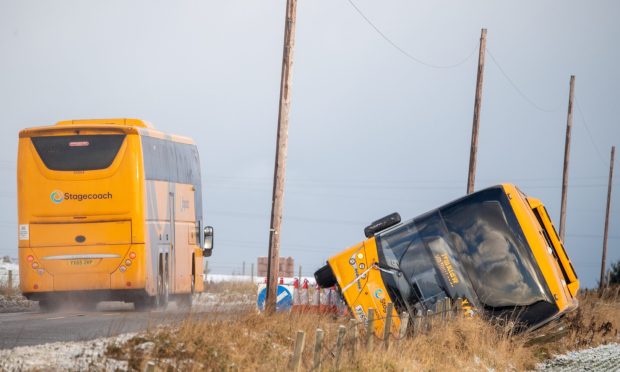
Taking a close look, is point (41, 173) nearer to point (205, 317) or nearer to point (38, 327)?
point (38, 327)

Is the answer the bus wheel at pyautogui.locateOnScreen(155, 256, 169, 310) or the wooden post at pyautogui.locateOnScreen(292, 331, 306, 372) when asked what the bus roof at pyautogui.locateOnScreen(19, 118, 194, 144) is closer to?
the bus wheel at pyautogui.locateOnScreen(155, 256, 169, 310)

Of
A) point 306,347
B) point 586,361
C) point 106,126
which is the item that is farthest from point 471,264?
point 106,126

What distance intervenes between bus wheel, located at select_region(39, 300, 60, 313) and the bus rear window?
326cm

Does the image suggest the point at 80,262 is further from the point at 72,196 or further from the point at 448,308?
the point at 448,308

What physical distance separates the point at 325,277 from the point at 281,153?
472cm

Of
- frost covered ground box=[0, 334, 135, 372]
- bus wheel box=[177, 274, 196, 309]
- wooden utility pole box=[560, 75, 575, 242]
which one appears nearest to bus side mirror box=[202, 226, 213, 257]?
bus wheel box=[177, 274, 196, 309]

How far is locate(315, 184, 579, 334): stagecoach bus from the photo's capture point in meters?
18.9

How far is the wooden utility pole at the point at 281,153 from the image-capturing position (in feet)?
78.9

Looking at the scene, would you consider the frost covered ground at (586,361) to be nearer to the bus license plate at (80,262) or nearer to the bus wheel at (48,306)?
the bus license plate at (80,262)

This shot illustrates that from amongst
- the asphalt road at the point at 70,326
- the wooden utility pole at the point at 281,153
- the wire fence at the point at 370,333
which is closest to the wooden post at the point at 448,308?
the wire fence at the point at 370,333

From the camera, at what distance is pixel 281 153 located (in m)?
24.5

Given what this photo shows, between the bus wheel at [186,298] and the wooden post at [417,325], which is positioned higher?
the wooden post at [417,325]

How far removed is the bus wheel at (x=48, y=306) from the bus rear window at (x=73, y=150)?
10.7 feet

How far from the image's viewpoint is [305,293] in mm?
24109
